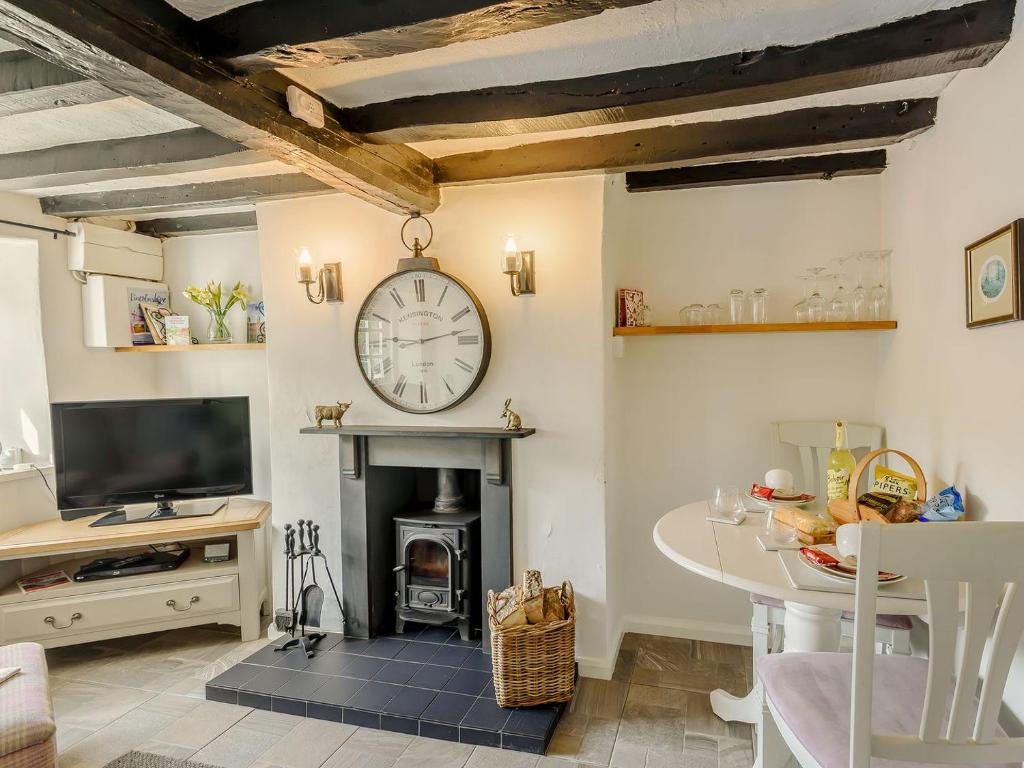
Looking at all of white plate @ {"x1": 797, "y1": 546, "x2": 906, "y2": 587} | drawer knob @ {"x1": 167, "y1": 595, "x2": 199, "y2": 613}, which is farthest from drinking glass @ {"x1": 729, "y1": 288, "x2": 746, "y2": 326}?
drawer knob @ {"x1": 167, "y1": 595, "x2": 199, "y2": 613}

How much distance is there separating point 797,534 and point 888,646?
0.65 meters

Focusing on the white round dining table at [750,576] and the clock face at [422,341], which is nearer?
the white round dining table at [750,576]

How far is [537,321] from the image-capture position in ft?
8.56

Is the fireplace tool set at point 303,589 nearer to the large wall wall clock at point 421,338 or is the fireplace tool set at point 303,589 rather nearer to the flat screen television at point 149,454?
the flat screen television at point 149,454

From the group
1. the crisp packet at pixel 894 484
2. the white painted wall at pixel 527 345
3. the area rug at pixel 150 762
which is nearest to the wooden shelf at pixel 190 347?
the white painted wall at pixel 527 345

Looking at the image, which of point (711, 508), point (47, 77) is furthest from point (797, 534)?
point (47, 77)

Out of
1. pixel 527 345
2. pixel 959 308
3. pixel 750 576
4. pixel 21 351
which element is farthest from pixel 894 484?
pixel 21 351

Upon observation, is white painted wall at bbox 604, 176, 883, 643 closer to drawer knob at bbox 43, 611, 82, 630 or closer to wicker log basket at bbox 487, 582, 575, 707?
wicker log basket at bbox 487, 582, 575, 707

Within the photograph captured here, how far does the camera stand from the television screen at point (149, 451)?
288cm

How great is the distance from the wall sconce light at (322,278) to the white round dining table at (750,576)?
1.81m

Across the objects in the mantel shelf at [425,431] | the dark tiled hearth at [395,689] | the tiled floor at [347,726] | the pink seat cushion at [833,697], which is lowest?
the tiled floor at [347,726]

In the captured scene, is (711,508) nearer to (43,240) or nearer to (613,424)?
(613,424)

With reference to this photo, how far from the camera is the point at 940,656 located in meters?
1.12

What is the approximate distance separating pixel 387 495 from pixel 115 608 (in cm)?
133
